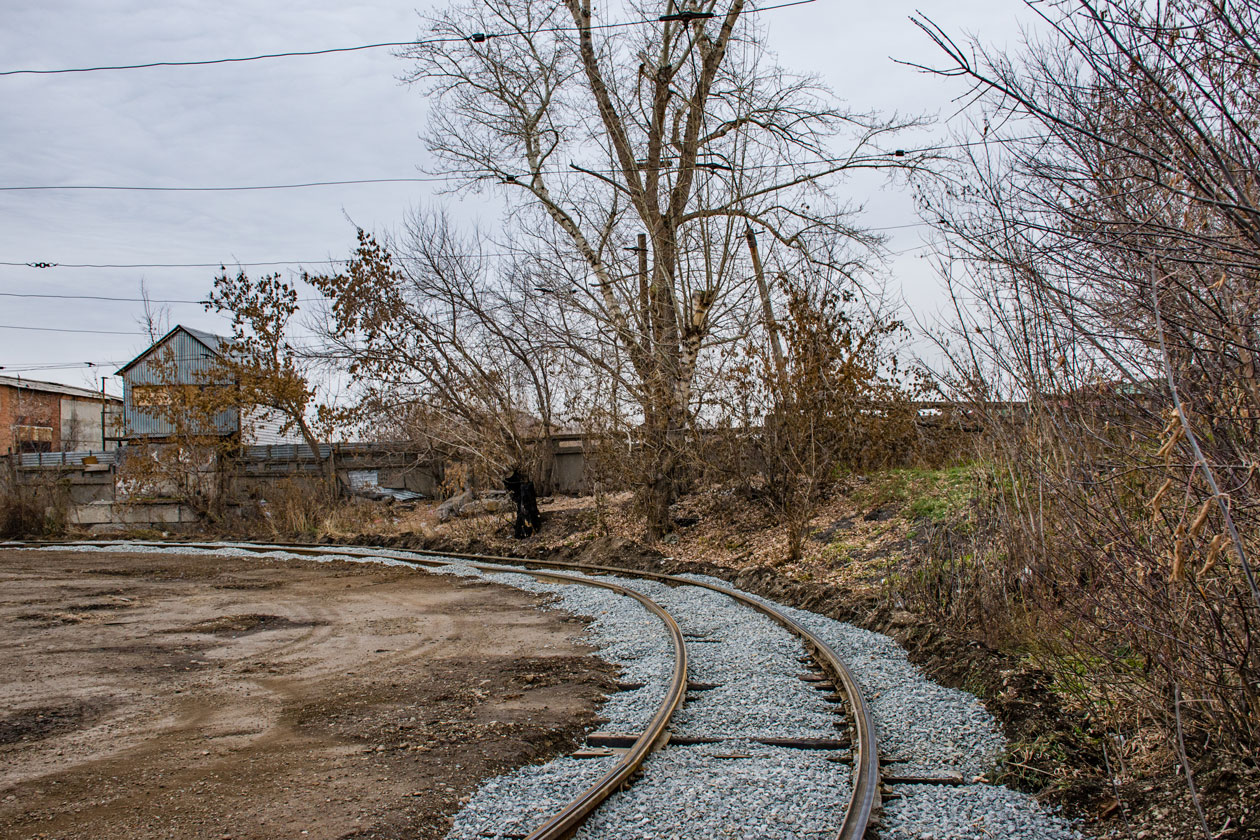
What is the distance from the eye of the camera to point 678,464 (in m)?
18.6

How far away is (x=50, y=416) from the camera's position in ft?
196

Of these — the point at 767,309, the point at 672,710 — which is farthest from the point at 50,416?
the point at 672,710

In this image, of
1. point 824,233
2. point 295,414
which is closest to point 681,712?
point 824,233

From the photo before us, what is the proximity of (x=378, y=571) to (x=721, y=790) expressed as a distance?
498 inches

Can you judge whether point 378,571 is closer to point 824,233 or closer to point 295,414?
point 824,233

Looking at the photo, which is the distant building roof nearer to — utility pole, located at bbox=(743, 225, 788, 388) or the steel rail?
utility pole, located at bbox=(743, 225, 788, 388)

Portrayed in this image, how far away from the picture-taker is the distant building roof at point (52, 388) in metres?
55.8

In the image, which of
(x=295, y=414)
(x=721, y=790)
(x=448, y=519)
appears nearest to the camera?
(x=721, y=790)

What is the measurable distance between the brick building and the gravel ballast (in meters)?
53.7

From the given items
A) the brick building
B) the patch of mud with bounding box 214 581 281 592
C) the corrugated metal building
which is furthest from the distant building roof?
the patch of mud with bounding box 214 581 281 592

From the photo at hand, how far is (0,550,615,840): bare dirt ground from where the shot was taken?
4.87 metres

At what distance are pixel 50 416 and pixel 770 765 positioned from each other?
219 feet

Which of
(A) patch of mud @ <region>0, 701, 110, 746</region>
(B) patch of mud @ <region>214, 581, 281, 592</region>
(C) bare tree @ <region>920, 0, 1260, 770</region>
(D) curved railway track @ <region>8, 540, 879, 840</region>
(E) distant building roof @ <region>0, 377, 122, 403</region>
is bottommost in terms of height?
A: (D) curved railway track @ <region>8, 540, 879, 840</region>

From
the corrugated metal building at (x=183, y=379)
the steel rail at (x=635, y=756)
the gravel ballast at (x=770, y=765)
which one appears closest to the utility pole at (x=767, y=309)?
the steel rail at (x=635, y=756)
